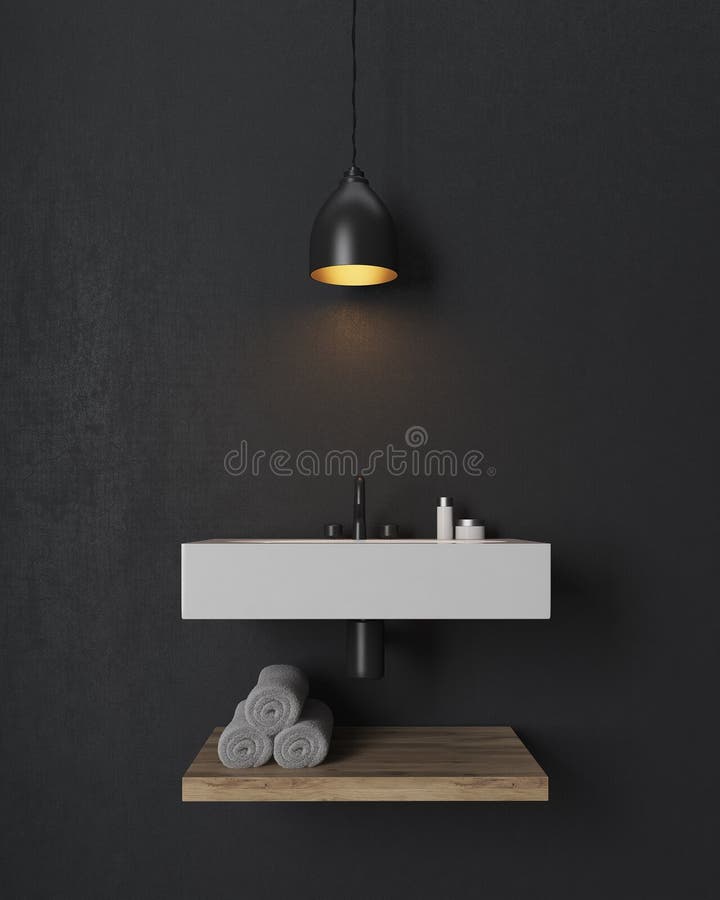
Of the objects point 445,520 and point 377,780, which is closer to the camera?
point 377,780

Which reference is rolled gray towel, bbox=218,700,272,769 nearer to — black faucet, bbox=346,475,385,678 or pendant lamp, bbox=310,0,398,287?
black faucet, bbox=346,475,385,678

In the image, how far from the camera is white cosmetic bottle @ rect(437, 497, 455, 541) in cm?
204

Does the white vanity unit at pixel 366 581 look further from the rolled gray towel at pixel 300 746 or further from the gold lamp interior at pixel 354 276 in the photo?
→ the gold lamp interior at pixel 354 276

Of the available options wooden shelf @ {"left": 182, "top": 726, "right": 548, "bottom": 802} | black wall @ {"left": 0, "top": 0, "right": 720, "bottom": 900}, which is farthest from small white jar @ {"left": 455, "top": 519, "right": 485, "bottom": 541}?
wooden shelf @ {"left": 182, "top": 726, "right": 548, "bottom": 802}

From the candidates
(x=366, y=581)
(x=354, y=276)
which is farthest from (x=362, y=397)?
(x=366, y=581)

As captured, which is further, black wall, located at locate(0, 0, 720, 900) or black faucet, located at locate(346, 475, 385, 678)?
black wall, located at locate(0, 0, 720, 900)

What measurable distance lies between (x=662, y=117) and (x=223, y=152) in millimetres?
1227

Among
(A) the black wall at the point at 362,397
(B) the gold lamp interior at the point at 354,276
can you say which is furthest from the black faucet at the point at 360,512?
(B) the gold lamp interior at the point at 354,276

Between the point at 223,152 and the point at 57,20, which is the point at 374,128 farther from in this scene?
the point at 57,20

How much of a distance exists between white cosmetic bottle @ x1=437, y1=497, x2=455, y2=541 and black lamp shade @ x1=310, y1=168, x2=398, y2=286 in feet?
2.00

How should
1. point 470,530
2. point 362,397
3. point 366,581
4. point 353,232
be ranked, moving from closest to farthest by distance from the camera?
point 366,581, point 353,232, point 470,530, point 362,397

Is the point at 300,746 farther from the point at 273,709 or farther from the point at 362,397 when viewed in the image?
the point at 362,397

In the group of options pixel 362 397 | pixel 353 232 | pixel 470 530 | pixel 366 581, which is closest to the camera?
pixel 366 581

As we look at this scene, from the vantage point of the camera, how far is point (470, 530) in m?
2.02
